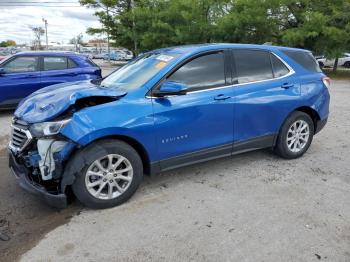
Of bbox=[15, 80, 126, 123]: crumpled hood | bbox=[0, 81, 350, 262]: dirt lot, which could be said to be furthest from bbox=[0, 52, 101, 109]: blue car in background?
bbox=[15, 80, 126, 123]: crumpled hood

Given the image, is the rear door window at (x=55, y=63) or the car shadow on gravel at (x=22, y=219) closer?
the car shadow on gravel at (x=22, y=219)

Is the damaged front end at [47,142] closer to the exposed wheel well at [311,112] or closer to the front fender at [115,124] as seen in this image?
the front fender at [115,124]

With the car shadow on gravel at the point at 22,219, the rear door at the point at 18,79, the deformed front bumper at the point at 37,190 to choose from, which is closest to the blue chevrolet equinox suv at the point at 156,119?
the deformed front bumper at the point at 37,190

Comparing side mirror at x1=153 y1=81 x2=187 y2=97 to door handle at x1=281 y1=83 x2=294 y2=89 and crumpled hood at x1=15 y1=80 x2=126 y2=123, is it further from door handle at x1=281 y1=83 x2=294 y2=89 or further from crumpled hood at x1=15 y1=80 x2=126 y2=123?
door handle at x1=281 y1=83 x2=294 y2=89

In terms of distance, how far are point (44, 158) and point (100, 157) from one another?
54 centimetres

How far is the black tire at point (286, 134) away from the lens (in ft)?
16.5

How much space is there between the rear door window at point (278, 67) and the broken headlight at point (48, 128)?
291 cm

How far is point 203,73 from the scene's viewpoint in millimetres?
4289

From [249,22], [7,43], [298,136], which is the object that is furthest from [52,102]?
[7,43]

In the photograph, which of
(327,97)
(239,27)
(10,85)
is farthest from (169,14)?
(327,97)

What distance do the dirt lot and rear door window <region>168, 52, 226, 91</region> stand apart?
122cm

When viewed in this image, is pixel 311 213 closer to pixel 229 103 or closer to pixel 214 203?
pixel 214 203

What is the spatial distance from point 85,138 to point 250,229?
180 centimetres

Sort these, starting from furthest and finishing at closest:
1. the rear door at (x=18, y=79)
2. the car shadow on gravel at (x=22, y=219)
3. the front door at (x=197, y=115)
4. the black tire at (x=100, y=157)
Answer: the rear door at (x=18, y=79), the front door at (x=197, y=115), the black tire at (x=100, y=157), the car shadow on gravel at (x=22, y=219)
